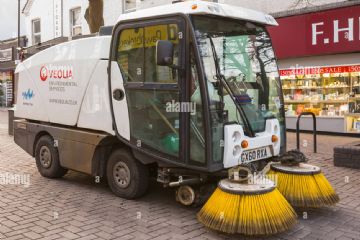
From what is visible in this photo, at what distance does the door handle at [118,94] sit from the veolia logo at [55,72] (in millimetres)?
1142

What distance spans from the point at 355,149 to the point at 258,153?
337 centimetres

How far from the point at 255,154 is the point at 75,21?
1736cm

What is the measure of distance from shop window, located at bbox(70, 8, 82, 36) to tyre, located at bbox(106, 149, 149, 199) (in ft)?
51.1

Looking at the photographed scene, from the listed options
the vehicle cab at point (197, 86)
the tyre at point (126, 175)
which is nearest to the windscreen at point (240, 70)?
the vehicle cab at point (197, 86)

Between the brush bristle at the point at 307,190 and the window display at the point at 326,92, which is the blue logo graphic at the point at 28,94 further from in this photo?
the window display at the point at 326,92

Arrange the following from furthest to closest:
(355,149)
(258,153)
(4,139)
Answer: (4,139)
(355,149)
(258,153)

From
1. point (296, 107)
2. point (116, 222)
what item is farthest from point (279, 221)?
point (296, 107)

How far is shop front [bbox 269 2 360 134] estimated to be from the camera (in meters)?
12.2

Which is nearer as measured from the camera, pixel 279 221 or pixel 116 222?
pixel 279 221

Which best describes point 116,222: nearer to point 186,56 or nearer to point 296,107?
point 186,56

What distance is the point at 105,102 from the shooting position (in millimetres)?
6035

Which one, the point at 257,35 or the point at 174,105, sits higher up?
the point at 257,35

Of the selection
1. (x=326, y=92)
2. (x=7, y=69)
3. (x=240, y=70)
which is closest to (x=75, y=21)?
(x=7, y=69)

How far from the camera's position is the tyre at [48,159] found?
7.07m
